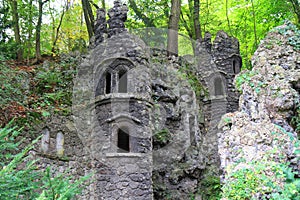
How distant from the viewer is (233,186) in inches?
132

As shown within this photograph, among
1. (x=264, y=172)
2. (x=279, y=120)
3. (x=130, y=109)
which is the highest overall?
(x=130, y=109)

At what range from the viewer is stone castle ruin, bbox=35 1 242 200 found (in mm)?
8984

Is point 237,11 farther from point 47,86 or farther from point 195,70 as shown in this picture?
point 47,86

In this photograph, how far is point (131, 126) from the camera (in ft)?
30.5

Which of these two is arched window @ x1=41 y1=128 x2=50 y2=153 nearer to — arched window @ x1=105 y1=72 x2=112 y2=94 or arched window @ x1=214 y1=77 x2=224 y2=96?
arched window @ x1=105 y1=72 x2=112 y2=94

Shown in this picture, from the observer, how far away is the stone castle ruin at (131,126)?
898 centimetres

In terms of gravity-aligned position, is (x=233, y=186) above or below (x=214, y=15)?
below

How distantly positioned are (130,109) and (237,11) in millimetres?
10185

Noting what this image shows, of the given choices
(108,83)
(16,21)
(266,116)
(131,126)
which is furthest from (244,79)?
(16,21)

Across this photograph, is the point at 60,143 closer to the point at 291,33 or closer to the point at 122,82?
the point at 122,82

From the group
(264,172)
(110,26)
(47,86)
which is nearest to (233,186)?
(264,172)

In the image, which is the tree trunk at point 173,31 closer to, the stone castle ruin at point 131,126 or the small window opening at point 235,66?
the stone castle ruin at point 131,126

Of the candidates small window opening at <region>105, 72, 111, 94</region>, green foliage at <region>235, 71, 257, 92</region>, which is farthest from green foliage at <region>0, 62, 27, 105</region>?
green foliage at <region>235, 71, 257, 92</region>

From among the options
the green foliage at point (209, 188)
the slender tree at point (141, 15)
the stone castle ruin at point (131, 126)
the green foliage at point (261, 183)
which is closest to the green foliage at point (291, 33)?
the green foliage at point (261, 183)
